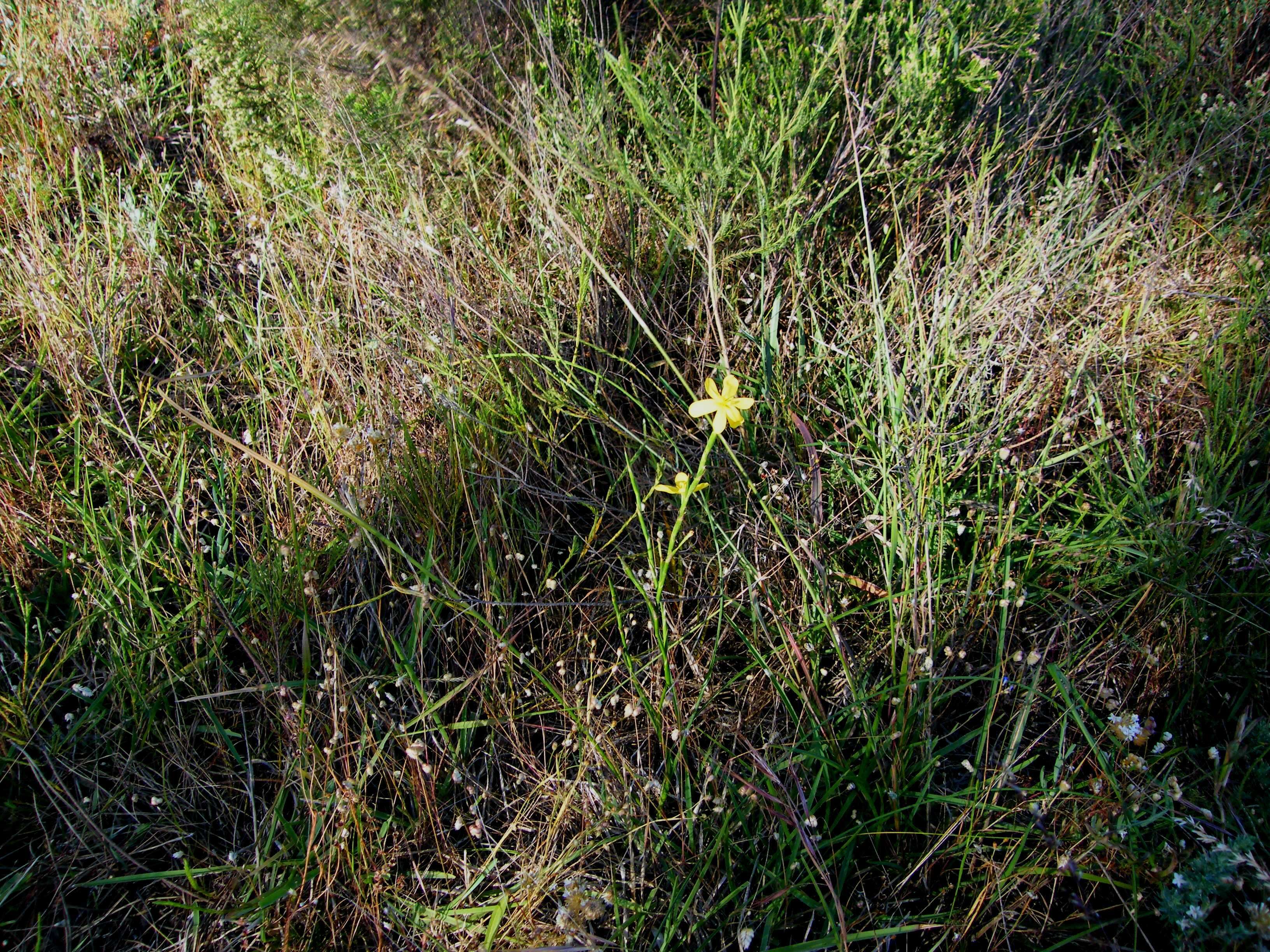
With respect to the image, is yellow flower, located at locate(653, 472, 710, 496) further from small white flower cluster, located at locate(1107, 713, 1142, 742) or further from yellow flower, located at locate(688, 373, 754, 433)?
small white flower cluster, located at locate(1107, 713, 1142, 742)

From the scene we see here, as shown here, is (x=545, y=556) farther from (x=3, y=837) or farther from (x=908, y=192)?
(x=908, y=192)

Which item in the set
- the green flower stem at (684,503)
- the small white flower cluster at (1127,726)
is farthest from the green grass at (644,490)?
the green flower stem at (684,503)

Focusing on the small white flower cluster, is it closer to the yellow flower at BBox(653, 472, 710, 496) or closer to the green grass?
the green grass

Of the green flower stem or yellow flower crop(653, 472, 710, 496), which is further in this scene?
yellow flower crop(653, 472, 710, 496)

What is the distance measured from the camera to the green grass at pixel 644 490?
56.3 inches

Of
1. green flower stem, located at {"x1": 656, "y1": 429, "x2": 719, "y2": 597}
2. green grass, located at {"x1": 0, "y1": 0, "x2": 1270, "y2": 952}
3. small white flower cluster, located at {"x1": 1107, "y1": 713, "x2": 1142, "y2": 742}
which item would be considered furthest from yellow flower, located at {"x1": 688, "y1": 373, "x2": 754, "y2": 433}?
small white flower cluster, located at {"x1": 1107, "y1": 713, "x2": 1142, "y2": 742}

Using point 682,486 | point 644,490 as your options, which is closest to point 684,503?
point 682,486

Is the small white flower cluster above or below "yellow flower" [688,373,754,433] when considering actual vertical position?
below

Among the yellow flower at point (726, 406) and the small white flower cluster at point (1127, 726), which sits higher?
the yellow flower at point (726, 406)

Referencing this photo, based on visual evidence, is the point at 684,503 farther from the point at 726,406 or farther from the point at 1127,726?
the point at 1127,726

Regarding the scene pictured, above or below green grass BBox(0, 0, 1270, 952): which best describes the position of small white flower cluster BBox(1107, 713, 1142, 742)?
below

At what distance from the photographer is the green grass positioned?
143cm

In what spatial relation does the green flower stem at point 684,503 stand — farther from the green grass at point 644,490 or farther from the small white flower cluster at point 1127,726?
the small white flower cluster at point 1127,726

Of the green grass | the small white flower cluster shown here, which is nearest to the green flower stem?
the green grass
